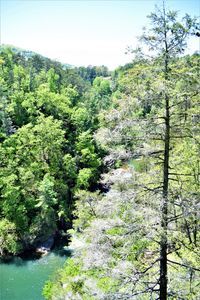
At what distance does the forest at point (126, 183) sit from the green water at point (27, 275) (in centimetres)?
218

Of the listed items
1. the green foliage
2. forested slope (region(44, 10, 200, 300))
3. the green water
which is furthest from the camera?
the green foliage

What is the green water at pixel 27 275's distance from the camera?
29.2 m

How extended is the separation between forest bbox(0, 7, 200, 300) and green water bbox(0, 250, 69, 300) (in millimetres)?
2176

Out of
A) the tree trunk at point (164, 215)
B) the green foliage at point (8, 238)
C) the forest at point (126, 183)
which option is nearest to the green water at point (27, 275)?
the green foliage at point (8, 238)

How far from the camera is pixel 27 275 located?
32.2 metres

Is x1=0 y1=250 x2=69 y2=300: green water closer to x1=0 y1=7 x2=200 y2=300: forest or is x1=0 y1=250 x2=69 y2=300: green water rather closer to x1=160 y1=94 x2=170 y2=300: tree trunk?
x1=0 y1=7 x2=200 y2=300: forest

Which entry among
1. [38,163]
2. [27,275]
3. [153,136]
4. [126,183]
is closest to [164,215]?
[126,183]

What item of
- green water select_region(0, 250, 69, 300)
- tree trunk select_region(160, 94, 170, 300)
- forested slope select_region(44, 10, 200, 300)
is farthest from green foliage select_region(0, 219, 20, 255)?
tree trunk select_region(160, 94, 170, 300)

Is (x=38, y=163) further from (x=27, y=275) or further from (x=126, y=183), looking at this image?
(x=126, y=183)

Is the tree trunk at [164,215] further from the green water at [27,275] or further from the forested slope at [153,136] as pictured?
the green water at [27,275]

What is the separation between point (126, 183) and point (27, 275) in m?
25.7

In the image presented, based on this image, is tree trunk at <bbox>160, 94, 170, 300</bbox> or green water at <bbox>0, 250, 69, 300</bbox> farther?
green water at <bbox>0, 250, 69, 300</bbox>

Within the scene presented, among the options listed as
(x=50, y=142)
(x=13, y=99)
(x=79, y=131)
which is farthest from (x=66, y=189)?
(x=13, y=99)

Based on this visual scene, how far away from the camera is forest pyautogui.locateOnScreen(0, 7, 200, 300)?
31.2 ft
